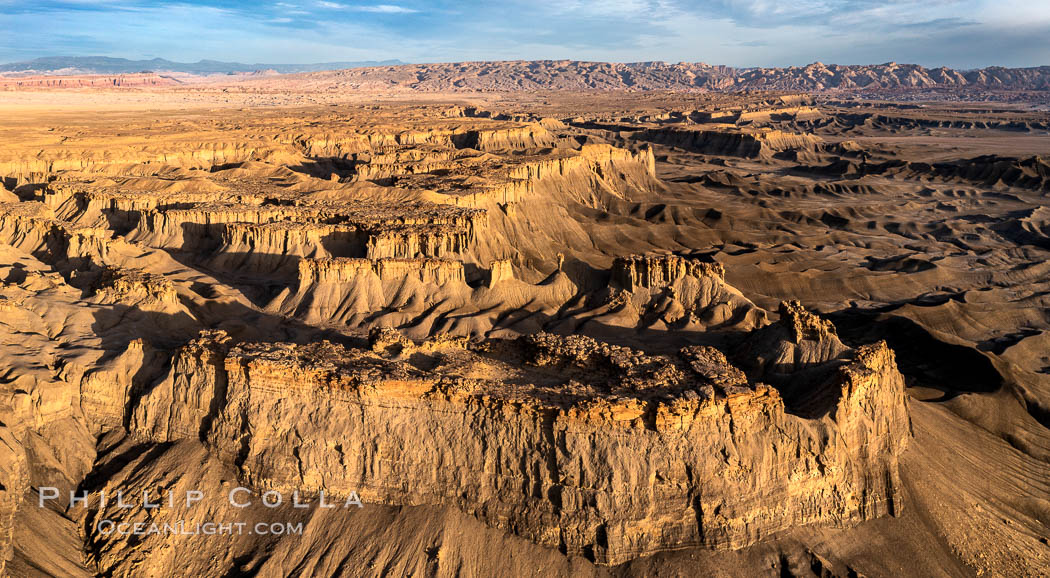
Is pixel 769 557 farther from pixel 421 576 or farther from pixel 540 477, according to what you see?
pixel 421 576

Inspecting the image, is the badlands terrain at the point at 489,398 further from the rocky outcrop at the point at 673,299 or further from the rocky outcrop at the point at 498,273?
the rocky outcrop at the point at 498,273

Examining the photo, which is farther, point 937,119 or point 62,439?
point 937,119

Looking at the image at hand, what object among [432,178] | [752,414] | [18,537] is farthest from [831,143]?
[18,537]

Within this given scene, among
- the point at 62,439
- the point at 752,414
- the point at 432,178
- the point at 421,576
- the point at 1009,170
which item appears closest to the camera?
the point at 421,576

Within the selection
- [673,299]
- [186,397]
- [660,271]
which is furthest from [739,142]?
[186,397]

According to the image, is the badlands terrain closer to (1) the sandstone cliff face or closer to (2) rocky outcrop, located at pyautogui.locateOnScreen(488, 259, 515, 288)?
(1) the sandstone cliff face

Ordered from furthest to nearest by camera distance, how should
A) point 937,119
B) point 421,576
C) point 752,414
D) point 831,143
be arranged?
point 937,119
point 831,143
point 752,414
point 421,576

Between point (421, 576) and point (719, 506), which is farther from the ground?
point (719, 506)

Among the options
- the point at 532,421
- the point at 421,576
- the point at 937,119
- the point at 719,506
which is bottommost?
the point at 421,576
